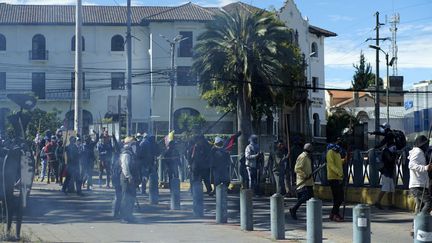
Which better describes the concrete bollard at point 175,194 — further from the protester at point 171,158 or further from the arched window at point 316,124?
the arched window at point 316,124

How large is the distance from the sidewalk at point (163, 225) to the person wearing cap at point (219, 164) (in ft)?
2.61

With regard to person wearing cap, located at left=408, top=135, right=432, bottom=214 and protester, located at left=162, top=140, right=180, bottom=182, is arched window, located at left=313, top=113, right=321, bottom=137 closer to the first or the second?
protester, located at left=162, top=140, right=180, bottom=182

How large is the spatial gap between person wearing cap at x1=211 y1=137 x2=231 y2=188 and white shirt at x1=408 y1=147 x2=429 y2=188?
759 cm

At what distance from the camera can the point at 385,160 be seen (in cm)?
1730

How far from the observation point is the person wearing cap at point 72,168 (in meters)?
20.4

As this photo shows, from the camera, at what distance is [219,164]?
1959 cm

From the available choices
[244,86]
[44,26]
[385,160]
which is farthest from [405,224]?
[44,26]

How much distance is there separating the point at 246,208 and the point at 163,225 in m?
1.82

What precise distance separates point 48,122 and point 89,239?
114 ft

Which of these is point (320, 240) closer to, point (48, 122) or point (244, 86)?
point (244, 86)

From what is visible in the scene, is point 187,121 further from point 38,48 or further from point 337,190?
point 337,190

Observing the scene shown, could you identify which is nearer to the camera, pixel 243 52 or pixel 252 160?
pixel 252 160

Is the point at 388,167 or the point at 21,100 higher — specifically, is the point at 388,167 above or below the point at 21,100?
below

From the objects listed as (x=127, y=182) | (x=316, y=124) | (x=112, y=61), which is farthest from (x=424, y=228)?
(x=316, y=124)
